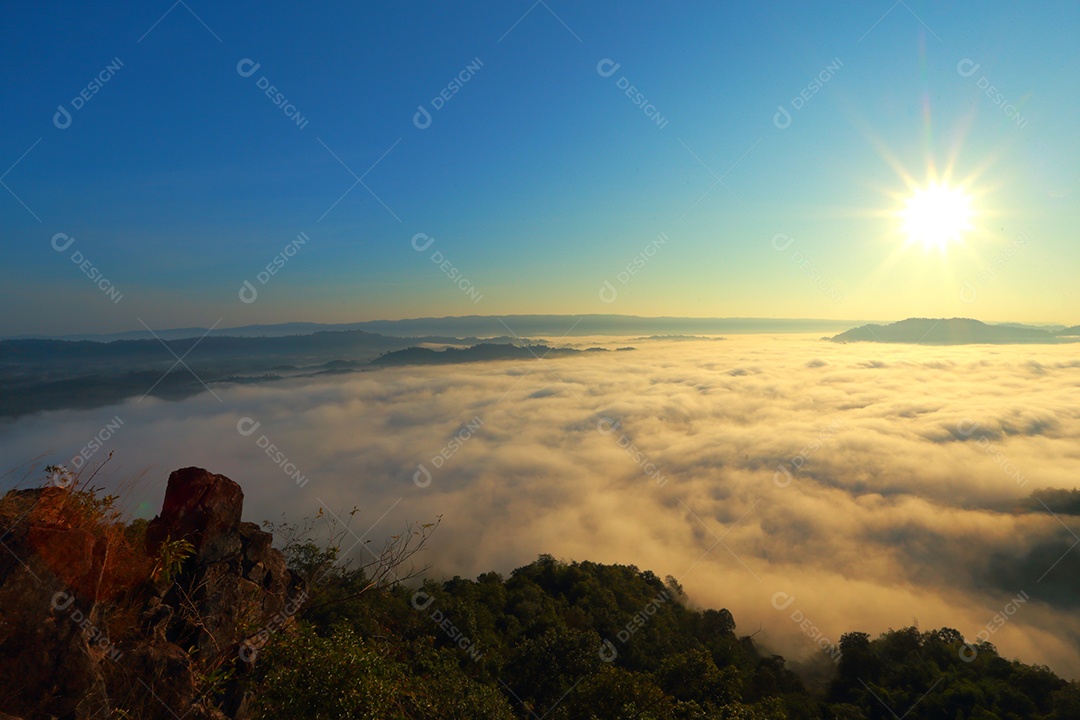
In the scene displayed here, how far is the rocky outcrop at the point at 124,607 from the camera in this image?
6.92 m

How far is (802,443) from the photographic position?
458 feet

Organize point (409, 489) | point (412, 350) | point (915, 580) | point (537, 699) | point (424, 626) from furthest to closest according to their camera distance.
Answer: point (412, 350), point (409, 489), point (915, 580), point (424, 626), point (537, 699)

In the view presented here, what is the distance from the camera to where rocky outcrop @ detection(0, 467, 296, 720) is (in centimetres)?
692

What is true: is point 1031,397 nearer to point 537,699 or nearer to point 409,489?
point 409,489

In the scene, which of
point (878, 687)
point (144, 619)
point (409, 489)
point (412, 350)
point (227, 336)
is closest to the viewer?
point (144, 619)

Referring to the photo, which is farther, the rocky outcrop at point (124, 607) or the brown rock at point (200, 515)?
the brown rock at point (200, 515)

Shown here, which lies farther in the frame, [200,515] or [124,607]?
[200,515]

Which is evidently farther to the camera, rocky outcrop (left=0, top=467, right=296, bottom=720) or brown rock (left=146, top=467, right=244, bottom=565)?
brown rock (left=146, top=467, right=244, bottom=565)

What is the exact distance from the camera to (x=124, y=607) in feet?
27.4

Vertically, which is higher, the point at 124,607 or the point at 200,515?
the point at 200,515

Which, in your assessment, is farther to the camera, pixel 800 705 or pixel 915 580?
pixel 915 580

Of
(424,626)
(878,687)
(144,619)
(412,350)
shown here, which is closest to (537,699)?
Answer: (424,626)

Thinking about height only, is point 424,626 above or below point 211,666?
below

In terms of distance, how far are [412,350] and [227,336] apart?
61135 millimetres
